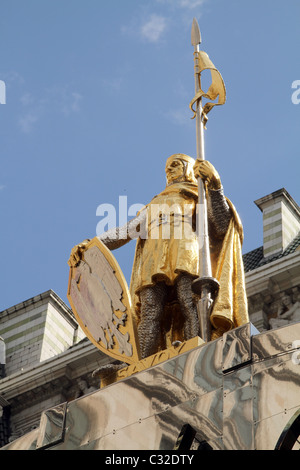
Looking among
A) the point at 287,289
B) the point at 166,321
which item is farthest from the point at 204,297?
the point at 287,289

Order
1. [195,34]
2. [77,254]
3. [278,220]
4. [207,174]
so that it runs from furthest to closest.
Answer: [278,220] < [195,34] < [77,254] < [207,174]

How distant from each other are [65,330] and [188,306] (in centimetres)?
1046

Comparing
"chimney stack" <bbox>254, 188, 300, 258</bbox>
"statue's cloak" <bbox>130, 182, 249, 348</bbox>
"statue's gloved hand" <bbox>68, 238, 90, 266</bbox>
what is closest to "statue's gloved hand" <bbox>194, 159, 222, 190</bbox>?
"statue's cloak" <bbox>130, 182, 249, 348</bbox>

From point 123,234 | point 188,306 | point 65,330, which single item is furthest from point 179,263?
point 65,330

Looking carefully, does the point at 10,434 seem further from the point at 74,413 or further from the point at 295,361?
the point at 295,361

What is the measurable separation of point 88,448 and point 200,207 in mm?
3842

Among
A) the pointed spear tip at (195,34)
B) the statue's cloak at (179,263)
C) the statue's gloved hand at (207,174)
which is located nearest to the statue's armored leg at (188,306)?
the statue's cloak at (179,263)

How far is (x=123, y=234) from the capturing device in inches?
742

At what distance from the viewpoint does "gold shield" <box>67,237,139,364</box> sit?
1738cm

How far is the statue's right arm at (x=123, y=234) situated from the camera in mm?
18734

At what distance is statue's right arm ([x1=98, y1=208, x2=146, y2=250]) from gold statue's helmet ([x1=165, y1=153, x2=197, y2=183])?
2.48 feet

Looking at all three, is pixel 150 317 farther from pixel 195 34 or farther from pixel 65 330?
pixel 65 330

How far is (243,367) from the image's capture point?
14.8m

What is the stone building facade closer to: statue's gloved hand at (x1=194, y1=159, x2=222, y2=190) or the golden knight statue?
the golden knight statue
